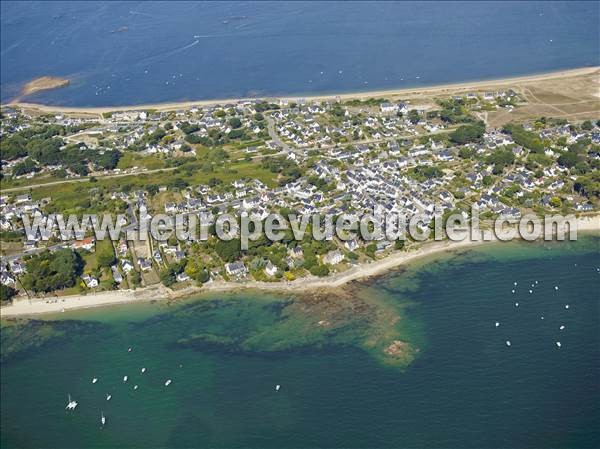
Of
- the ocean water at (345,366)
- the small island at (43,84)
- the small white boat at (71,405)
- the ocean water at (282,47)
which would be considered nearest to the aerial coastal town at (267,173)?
the ocean water at (345,366)

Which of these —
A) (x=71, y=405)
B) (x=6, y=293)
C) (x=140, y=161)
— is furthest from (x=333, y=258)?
(x=140, y=161)

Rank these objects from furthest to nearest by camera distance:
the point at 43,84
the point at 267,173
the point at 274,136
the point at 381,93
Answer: the point at 43,84, the point at 381,93, the point at 274,136, the point at 267,173

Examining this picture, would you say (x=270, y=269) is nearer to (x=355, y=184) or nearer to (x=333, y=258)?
(x=333, y=258)

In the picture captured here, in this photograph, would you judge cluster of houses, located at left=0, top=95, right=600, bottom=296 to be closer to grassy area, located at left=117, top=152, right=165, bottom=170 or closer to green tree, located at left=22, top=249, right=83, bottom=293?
green tree, located at left=22, top=249, right=83, bottom=293

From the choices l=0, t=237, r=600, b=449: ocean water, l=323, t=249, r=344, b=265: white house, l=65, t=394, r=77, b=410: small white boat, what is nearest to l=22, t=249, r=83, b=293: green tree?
l=0, t=237, r=600, b=449: ocean water

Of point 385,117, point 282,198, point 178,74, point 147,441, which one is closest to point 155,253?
point 282,198

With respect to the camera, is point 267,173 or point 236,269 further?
point 267,173
